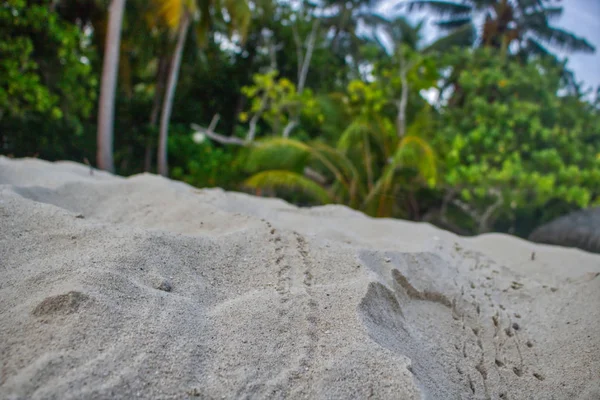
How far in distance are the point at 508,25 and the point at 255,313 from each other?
45.2ft

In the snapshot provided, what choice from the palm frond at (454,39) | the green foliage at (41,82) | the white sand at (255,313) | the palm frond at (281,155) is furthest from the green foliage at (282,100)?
the white sand at (255,313)

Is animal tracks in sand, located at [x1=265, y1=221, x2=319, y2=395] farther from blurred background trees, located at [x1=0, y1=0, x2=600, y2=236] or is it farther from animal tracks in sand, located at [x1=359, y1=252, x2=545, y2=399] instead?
blurred background trees, located at [x1=0, y1=0, x2=600, y2=236]

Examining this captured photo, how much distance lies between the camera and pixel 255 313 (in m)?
1.22

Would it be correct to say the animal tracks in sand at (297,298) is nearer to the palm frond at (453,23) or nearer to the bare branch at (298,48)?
the bare branch at (298,48)

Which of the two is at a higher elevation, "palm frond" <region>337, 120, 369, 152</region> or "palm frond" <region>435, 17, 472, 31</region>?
"palm frond" <region>435, 17, 472, 31</region>

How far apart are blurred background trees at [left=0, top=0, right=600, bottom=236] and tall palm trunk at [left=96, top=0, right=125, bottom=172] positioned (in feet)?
0.11

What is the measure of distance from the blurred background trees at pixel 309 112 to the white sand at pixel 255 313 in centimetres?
423

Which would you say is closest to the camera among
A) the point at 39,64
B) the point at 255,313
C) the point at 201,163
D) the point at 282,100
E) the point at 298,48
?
the point at 255,313

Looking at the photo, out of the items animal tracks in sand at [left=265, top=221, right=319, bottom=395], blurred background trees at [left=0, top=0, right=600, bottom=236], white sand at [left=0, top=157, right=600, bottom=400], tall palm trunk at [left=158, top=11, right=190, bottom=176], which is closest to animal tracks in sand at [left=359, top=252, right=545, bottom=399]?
white sand at [left=0, top=157, right=600, bottom=400]

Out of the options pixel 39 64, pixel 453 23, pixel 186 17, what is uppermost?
pixel 453 23

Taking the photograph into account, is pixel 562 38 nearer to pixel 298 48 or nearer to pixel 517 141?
pixel 517 141

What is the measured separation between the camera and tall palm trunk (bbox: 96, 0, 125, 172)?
697 cm

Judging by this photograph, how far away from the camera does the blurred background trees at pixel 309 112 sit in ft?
22.1

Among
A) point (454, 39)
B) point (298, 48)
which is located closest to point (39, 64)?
point (298, 48)
